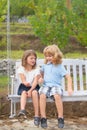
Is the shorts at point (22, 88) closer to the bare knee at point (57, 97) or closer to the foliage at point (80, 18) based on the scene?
the bare knee at point (57, 97)

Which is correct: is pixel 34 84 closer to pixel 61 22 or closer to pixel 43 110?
pixel 43 110

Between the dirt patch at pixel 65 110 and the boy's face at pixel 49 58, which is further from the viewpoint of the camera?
the dirt patch at pixel 65 110

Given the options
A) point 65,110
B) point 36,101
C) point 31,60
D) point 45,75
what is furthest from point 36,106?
point 65,110

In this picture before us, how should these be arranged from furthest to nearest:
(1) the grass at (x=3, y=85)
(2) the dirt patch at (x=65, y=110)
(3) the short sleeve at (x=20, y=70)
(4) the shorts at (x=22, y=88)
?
1. (1) the grass at (x=3, y=85)
2. (2) the dirt patch at (x=65, y=110)
3. (3) the short sleeve at (x=20, y=70)
4. (4) the shorts at (x=22, y=88)

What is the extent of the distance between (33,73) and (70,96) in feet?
1.70

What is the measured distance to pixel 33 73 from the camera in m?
5.34

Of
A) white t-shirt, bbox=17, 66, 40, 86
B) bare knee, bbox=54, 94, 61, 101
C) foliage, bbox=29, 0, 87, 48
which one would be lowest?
bare knee, bbox=54, 94, 61, 101

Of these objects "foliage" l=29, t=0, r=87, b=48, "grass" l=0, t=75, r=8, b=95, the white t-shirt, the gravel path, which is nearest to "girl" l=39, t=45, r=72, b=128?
the white t-shirt

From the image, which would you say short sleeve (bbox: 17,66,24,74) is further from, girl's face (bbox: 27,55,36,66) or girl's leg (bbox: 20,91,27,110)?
girl's leg (bbox: 20,91,27,110)

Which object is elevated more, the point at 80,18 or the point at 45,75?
the point at 80,18

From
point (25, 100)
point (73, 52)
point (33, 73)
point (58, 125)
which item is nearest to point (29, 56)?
point (33, 73)

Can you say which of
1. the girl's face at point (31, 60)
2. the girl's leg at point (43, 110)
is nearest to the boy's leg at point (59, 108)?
the girl's leg at point (43, 110)

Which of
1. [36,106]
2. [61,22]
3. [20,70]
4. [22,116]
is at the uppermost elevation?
[61,22]

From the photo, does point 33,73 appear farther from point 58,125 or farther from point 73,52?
point 73,52
